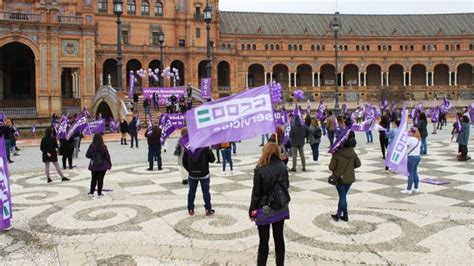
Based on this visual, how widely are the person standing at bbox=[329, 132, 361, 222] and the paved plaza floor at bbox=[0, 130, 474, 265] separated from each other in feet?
1.30

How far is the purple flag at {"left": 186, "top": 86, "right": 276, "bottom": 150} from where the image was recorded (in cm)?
844

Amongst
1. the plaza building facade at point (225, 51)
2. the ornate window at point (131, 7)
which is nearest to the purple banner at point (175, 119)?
the plaza building facade at point (225, 51)

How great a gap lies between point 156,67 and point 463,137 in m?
49.9

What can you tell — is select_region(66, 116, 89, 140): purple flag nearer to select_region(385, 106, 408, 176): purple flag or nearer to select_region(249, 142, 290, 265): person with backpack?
select_region(385, 106, 408, 176): purple flag

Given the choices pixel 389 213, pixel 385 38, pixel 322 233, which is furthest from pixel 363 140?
pixel 385 38

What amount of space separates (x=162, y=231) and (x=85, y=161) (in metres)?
12.2

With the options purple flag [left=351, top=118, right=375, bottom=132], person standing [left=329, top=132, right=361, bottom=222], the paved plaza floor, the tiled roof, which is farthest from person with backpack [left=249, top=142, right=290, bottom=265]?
the tiled roof

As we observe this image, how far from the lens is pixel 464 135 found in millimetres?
17516

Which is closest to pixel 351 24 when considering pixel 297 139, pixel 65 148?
pixel 297 139

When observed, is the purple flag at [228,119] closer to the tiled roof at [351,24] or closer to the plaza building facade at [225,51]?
the plaza building facade at [225,51]

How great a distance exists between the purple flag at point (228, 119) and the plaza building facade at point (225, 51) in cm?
3793

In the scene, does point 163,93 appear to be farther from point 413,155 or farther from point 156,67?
point 413,155

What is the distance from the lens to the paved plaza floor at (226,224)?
793cm

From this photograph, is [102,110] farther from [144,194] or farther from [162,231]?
[162,231]
